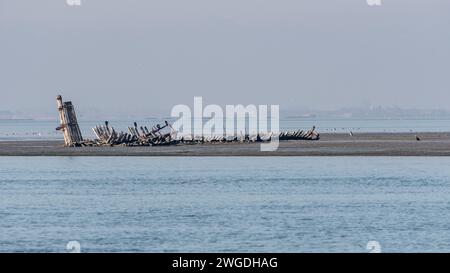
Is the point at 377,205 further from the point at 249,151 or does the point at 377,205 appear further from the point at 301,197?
the point at 249,151

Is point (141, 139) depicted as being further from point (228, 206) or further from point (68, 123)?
point (228, 206)

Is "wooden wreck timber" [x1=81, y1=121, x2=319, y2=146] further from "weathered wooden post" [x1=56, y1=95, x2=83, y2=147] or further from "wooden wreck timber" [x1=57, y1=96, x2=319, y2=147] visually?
"weathered wooden post" [x1=56, y1=95, x2=83, y2=147]

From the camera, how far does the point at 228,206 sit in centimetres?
4122

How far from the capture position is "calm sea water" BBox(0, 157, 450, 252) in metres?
31.9

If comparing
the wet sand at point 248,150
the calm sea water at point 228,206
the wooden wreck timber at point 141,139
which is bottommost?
Answer: the calm sea water at point 228,206

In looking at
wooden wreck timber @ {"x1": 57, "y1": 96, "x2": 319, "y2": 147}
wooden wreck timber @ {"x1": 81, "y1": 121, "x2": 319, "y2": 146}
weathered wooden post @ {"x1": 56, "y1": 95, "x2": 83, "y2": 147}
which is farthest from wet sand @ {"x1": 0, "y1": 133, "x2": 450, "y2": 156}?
wooden wreck timber @ {"x1": 81, "y1": 121, "x2": 319, "y2": 146}

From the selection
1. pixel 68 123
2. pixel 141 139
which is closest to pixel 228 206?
pixel 68 123

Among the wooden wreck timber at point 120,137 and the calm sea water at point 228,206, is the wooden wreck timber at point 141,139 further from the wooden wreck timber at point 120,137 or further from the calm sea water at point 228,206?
the calm sea water at point 228,206

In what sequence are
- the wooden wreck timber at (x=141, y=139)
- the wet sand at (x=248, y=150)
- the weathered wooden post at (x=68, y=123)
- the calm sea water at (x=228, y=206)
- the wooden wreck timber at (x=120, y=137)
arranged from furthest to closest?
the wooden wreck timber at (x=141, y=139) < the wooden wreck timber at (x=120, y=137) < the weathered wooden post at (x=68, y=123) < the wet sand at (x=248, y=150) < the calm sea water at (x=228, y=206)

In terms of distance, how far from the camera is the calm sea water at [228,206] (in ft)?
105

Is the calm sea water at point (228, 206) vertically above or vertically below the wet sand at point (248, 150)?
below

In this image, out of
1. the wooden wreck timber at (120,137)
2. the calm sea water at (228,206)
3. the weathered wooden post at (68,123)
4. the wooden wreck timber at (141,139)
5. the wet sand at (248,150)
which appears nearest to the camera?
the calm sea water at (228,206)

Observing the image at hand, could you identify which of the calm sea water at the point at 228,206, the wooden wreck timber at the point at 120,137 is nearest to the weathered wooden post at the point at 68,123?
the wooden wreck timber at the point at 120,137
